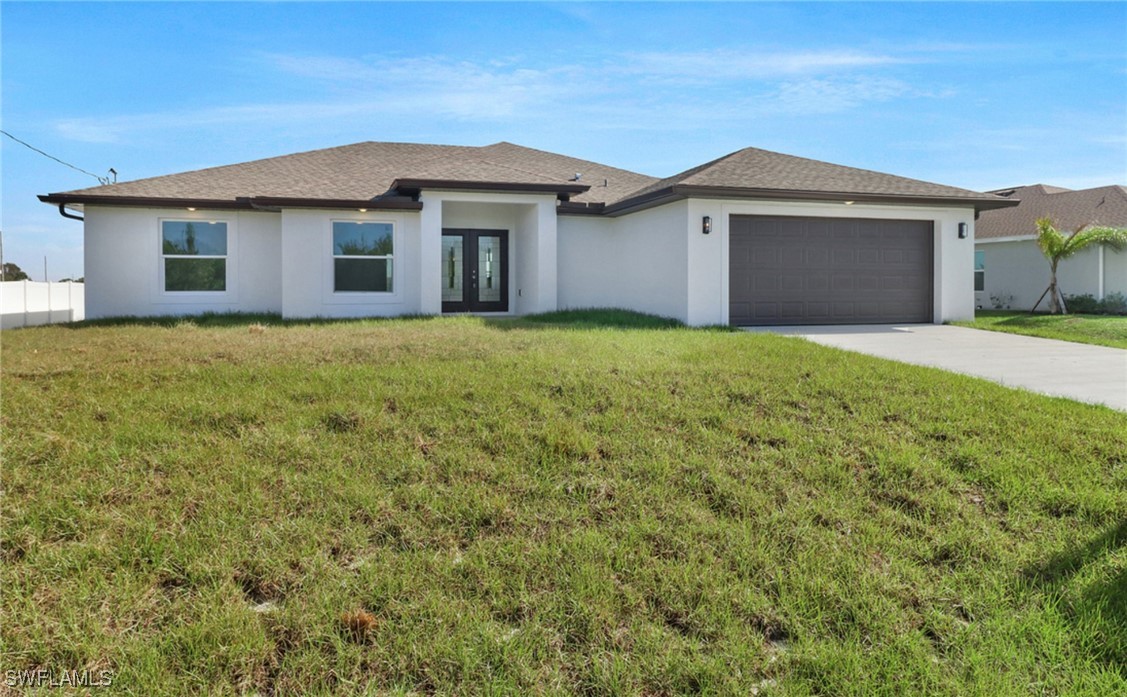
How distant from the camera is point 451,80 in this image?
15.3 m

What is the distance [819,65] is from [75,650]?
45.4 ft

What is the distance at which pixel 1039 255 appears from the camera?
2000 cm

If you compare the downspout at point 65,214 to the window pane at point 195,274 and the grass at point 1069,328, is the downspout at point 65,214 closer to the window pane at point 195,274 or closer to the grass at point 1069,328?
the window pane at point 195,274

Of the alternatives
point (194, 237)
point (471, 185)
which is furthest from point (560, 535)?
point (194, 237)

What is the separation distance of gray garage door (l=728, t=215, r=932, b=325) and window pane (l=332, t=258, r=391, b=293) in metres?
7.62

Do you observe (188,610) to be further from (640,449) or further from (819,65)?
(819,65)

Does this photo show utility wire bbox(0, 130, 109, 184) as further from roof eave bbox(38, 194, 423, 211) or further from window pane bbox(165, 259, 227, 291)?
window pane bbox(165, 259, 227, 291)

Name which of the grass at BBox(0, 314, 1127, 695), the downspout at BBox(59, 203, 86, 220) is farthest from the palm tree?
the downspout at BBox(59, 203, 86, 220)

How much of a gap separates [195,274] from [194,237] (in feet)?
2.72

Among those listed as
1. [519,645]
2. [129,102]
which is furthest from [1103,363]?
[129,102]

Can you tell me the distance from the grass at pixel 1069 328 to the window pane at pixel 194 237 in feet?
53.1

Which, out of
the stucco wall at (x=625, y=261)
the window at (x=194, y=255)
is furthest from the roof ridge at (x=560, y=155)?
the window at (x=194, y=255)

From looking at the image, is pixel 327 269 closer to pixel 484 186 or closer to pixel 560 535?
pixel 484 186

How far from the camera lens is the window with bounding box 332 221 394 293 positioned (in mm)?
15320
